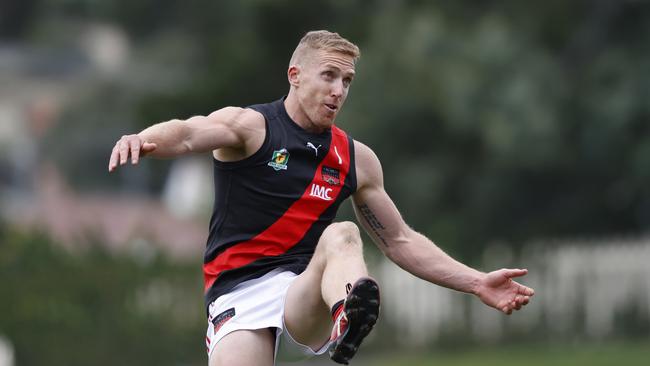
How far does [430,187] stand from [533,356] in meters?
6.99

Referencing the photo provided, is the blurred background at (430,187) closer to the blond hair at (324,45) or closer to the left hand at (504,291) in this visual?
the blond hair at (324,45)

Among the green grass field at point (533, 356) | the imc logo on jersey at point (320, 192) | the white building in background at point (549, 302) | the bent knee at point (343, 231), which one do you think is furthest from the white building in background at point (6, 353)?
the bent knee at point (343, 231)

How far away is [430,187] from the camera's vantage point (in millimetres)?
25453

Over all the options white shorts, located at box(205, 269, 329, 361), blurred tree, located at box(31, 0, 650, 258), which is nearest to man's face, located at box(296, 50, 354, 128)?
white shorts, located at box(205, 269, 329, 361)

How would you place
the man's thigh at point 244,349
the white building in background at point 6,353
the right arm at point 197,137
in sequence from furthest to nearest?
the white building in background at point 6,353 → the man's thigh at point 244,349 → the right arm at point 197,137

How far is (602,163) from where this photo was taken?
2442cm

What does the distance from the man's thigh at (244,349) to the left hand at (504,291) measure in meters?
1.22

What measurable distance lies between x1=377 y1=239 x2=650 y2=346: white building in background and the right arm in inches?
527

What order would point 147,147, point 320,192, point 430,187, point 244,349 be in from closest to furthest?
point 147,147 < point 244,349 < point 320,192 < point 430,187

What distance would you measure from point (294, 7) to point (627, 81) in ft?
20.5

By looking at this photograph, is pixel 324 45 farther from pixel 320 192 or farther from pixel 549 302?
pixel 549 302

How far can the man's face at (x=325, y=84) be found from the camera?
824 cm

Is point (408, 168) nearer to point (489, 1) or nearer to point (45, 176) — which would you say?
point (489, 1)

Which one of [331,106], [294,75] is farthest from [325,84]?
[294,75]
